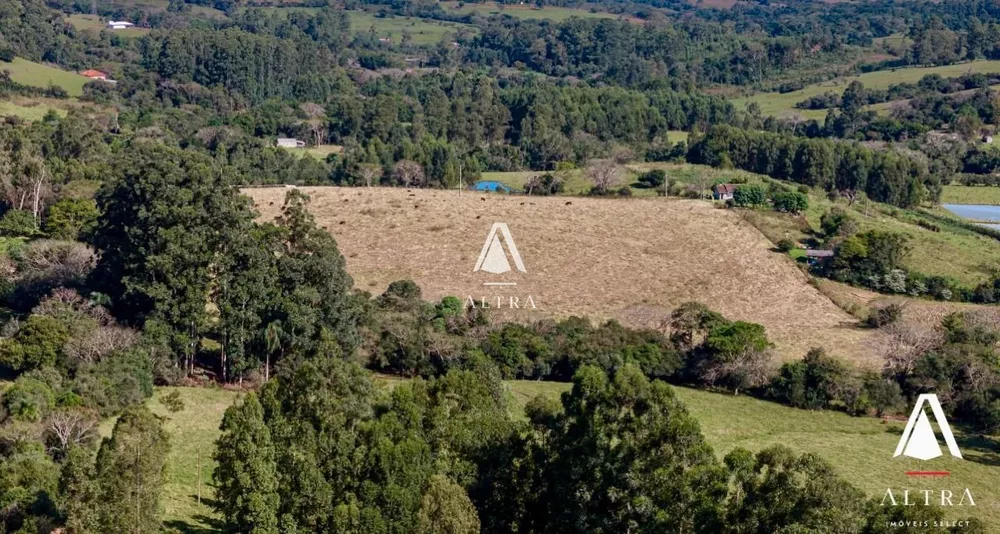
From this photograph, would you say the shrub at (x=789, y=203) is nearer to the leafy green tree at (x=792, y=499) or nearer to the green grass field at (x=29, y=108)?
the leafy green tree at (x=792, y=499)

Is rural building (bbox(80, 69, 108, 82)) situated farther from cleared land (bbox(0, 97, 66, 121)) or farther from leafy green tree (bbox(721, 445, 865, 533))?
leafy green tree (bbox(721, 445, 865, 533))

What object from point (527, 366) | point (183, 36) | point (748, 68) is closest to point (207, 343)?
point (527, 366)

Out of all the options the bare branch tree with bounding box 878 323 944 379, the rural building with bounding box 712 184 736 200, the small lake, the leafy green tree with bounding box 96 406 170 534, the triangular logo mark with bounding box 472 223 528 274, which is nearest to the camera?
the leafy green tree with bounding box 96 406 170 534

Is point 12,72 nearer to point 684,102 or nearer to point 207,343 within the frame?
point 684,102

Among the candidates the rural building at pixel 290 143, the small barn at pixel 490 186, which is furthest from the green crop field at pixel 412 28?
the small barn at pixel 490 186

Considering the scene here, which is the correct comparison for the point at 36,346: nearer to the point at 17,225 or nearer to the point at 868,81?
the point at 17,225

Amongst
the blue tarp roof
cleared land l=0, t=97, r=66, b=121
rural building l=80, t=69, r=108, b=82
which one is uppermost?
the blue tarp roof

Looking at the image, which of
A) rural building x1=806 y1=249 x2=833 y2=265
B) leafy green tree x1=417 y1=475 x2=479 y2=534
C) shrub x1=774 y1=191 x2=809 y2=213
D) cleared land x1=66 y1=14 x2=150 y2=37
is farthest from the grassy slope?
cleared land x1=66 y1=14 x2=150 y2=37
